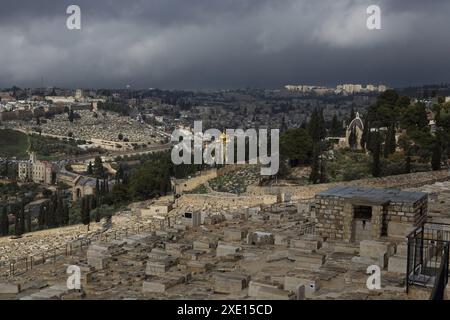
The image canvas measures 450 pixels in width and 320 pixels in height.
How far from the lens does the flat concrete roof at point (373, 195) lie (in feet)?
38.0

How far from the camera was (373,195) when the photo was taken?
12.0 metres

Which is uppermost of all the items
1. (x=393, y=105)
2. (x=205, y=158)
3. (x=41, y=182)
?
(x=393, y=105)

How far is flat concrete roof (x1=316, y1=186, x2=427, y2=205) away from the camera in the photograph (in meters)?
11.6

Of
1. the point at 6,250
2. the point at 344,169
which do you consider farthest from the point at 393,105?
the point at 6,250

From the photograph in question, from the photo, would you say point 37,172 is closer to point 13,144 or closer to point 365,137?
point 13,144

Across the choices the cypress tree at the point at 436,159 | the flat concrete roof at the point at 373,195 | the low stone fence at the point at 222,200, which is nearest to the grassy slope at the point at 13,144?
the low stone fence at the point at 222,200

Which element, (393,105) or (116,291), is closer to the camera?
(116,291)

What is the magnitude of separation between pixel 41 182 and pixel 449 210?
61.8 m

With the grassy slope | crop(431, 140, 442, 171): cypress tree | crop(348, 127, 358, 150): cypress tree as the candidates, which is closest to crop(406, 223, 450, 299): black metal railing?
crop(431, 140, 442, 171): cypress tree

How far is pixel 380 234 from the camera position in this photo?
11.7 meters

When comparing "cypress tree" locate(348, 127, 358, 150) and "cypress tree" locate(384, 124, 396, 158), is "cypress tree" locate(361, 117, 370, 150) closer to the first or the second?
"cypress tree" locate(348, 127, 358, 150)

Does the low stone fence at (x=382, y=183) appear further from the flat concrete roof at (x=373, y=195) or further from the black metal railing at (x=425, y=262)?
the black metal railing at (x=425, y=262)
